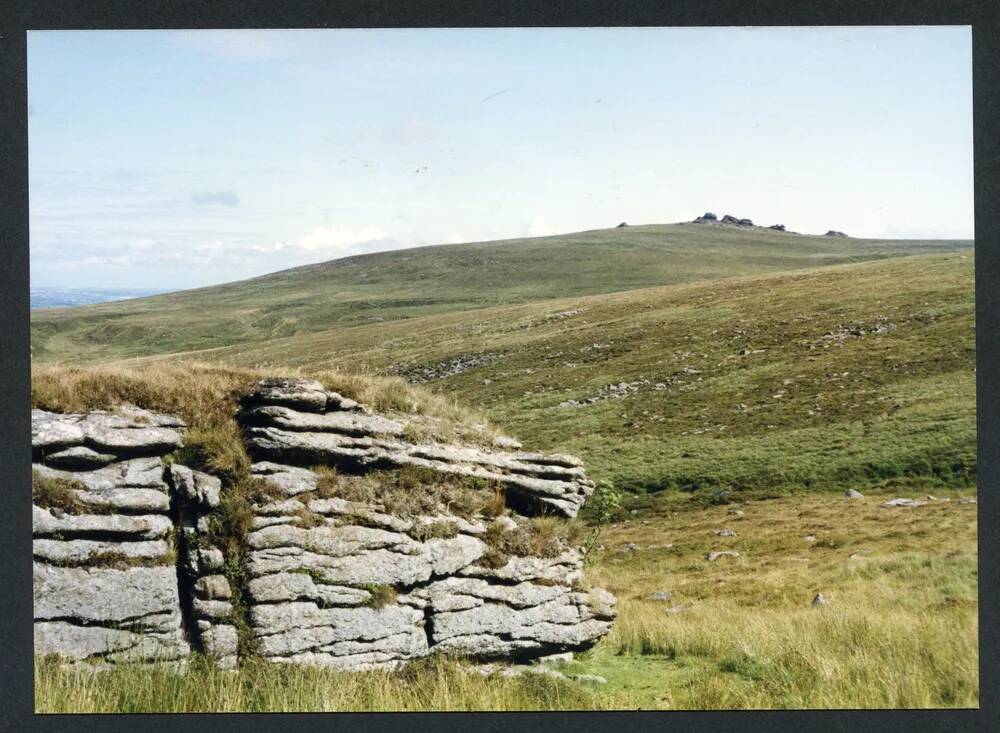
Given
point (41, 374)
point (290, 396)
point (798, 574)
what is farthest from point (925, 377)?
point (41, 374)

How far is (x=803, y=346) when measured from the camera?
47.3 metres

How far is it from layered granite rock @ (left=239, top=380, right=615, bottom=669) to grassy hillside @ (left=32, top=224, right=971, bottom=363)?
92.0 metres

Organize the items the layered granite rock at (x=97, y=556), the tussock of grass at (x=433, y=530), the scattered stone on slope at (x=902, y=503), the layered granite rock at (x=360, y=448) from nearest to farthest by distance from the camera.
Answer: the layered granite rock at (x=97, y=556)
the tussock of grass at (x=433, y=530)
the layered granite rock at (x=360, y=448)
the scattered stone on slope at (x=902, y=503)

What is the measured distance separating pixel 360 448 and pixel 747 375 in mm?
37306

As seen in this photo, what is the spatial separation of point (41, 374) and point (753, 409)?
34.0m

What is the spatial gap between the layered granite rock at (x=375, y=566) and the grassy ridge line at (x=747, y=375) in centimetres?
982

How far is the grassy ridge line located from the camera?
31.2 m

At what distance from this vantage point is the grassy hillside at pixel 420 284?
110688mm

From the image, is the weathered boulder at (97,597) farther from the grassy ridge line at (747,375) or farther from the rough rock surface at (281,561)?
the grassy ridge line at (747,375)

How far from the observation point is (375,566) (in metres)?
9.70

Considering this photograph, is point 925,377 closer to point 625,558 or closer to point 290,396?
point 625,558

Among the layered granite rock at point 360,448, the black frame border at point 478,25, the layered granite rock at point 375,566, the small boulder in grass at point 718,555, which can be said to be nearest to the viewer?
the black frame border at point 478,25

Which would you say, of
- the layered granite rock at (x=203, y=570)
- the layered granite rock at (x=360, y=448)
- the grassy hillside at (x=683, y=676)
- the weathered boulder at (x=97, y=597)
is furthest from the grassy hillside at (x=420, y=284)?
the grassy hillside at (x=683, y=676)

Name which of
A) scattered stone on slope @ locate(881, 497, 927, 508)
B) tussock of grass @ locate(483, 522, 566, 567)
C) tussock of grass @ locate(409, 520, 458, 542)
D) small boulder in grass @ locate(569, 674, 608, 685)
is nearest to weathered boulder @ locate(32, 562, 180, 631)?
tussock of grass @ locate(409, 520, 458, 542)
